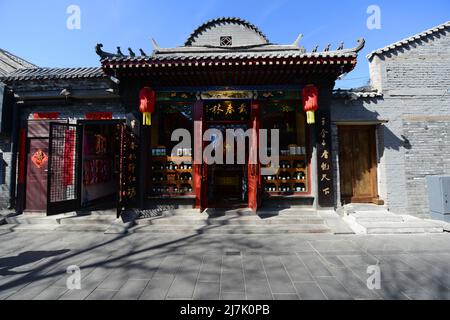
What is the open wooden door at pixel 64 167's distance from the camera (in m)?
6.39

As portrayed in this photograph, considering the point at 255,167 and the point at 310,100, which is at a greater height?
the point at 310,100

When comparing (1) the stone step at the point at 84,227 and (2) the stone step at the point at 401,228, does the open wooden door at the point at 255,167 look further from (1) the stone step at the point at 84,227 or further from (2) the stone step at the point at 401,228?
(1) the stone step at the point at 84,227

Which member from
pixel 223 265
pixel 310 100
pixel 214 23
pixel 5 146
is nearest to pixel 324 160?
pixel 310 100

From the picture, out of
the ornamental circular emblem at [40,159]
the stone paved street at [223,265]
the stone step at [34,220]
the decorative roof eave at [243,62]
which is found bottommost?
the stone paved street at [223,265]

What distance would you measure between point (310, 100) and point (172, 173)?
16.0 feet

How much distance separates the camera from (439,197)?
6.54 meters

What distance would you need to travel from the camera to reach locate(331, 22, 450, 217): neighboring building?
22.7 ft

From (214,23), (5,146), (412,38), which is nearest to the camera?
Answer: (412,38)

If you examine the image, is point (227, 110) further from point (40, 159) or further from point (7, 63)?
point (7, 63)

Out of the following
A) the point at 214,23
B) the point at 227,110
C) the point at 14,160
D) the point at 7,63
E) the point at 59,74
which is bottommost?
the point at 14,160

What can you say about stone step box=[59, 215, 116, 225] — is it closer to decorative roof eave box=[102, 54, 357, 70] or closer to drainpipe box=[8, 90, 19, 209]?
drainpipe box=[8, 90, 19, 209]

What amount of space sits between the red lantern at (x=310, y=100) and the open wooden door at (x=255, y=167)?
1.44m

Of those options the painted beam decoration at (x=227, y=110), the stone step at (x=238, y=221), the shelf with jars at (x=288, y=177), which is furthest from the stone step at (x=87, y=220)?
the shelf with jars at (x=288, y=177)

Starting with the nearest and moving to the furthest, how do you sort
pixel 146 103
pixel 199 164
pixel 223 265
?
pixel 223 265
pixel 146 103
pixel 199 164
